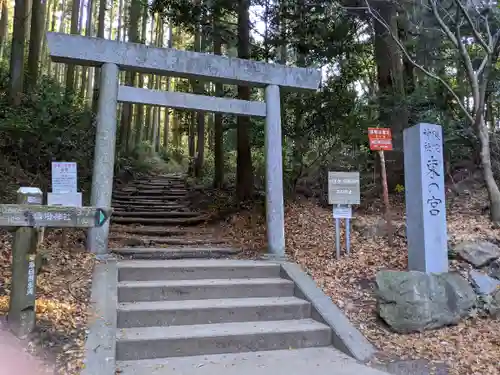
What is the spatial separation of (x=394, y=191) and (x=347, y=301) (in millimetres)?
4699

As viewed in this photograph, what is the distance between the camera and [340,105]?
928 cm

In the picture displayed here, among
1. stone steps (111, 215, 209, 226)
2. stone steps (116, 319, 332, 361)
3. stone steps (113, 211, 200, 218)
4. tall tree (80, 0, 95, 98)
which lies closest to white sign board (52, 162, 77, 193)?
stone steps (116, 319, 332, 361)

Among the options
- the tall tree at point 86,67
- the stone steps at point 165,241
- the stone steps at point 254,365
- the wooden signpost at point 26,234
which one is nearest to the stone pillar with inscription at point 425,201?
the stone steps at point 254,365

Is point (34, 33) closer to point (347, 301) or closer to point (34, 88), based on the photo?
point (34, 88)

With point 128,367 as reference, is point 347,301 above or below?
above

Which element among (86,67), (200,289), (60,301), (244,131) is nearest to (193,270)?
(200,289)

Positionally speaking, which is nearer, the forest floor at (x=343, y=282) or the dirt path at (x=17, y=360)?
the dirt path at (x=17, y=360)

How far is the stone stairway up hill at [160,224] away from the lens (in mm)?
6809

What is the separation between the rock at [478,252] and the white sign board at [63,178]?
5.39 meters

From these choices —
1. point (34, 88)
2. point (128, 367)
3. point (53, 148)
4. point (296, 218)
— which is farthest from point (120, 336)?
point (34, 88)

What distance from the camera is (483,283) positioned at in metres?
5.23

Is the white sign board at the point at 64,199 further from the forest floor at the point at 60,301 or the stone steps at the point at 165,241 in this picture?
the stone steps at the point at 165,241

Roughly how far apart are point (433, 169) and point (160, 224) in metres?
6.43

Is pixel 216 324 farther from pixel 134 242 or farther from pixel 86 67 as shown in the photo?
pixel 86 67
